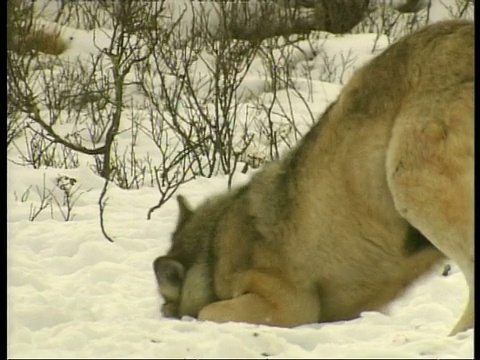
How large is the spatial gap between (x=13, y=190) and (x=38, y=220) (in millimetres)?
1331

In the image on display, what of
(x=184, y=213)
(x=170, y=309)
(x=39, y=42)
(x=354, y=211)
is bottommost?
(x=170, y=309)

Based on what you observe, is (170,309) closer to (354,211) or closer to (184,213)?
(184,213)

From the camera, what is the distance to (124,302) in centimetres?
516

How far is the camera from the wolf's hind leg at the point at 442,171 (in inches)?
162

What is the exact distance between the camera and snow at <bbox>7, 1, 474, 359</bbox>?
3.56 meters

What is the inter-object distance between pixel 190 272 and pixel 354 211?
42.5 inches

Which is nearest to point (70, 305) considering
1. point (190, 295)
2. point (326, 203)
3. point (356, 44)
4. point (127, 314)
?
point (127, 314)

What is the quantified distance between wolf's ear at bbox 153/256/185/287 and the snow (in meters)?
0.18

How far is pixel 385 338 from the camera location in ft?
12.9

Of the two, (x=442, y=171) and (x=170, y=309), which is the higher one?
(x=442, y=171)

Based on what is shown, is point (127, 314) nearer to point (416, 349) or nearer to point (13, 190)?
point (416, 349)

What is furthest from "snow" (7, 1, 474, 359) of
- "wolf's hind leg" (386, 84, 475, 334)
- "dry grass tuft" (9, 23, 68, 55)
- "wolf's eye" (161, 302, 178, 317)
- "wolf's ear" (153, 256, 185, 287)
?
"dry grass tuft" (9, 23, 68, 55)

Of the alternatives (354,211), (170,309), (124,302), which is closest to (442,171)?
(354,211)

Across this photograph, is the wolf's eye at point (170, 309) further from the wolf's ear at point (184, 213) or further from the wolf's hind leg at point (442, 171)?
the wolf's hind leg at point (442, 171)
